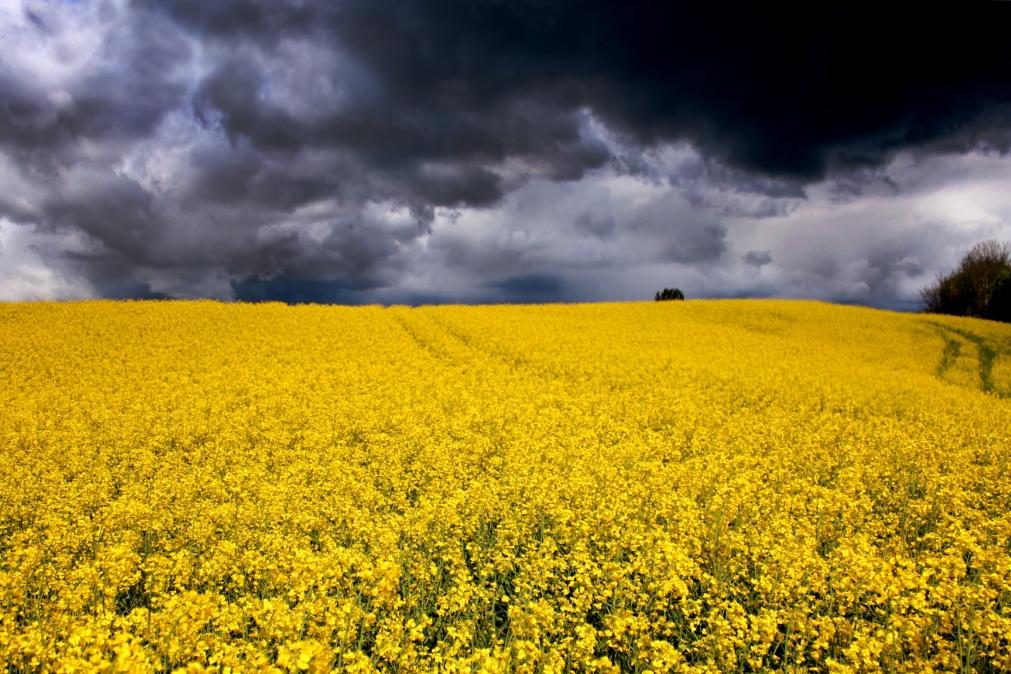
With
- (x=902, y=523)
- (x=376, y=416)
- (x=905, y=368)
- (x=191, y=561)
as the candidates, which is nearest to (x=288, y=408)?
(x=376, y=416)

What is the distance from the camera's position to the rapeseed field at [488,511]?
504cm

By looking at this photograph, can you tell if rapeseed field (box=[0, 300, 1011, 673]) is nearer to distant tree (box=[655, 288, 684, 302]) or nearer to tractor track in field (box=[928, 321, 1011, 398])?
tractor track in field (box=[928, 321, 1011, 398])

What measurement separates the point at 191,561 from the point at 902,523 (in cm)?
1007

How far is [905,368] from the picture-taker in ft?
89.2

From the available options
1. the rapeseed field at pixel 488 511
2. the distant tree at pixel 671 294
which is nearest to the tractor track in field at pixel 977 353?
the rapeseed field at pixel 488 511

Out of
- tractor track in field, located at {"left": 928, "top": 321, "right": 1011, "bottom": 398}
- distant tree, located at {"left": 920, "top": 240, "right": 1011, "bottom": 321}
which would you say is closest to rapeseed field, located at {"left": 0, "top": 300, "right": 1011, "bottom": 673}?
tractor track in field, located at {"left": 928, "top": 321, "right": 1011, "bottom": 398}

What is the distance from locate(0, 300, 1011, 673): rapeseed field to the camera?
198 inches

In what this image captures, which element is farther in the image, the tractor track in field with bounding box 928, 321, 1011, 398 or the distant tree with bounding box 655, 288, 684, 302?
the distant tree with bounding box 655, 288, 684, 302

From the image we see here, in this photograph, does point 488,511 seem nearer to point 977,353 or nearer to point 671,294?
point 977,353

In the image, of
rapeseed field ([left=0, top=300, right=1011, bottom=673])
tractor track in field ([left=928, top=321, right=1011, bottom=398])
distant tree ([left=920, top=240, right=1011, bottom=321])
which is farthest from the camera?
distant tree ([left=920, top=240, right=1011, bottom=321])

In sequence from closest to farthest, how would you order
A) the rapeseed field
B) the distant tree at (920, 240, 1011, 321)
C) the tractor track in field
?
the rapeseed field, the tractor track in field, the distant tree at (920, 240, 1011, 321)

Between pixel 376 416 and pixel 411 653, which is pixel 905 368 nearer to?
pixel 376 416

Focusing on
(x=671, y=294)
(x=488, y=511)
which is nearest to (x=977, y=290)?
(x=671, y=294)

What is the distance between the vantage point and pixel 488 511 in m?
8.27
